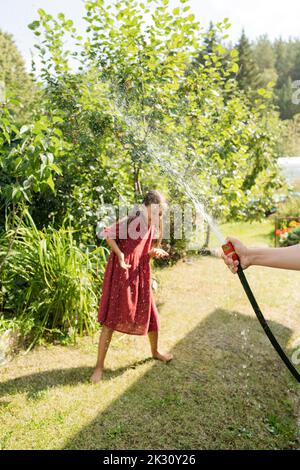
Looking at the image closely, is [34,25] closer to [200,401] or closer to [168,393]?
[168,393]

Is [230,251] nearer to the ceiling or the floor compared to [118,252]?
nearer to the ceiling

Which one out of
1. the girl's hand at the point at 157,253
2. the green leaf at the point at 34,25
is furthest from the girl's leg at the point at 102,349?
the green leaf at the point at 34,25

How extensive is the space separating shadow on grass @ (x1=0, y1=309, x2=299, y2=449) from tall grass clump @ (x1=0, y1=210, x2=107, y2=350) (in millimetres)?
536

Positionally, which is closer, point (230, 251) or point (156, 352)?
point (230, 251)

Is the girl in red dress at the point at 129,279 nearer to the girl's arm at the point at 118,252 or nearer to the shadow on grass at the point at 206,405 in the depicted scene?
the girl's arm at the point at 118,252

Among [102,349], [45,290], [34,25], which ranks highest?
[34,25]

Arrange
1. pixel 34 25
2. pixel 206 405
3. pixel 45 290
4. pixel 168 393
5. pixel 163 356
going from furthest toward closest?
1. pixel 34 25
2. pixel 45 290
3. pixel 163 356
4. pixel 168 393
5. pixel 206 405

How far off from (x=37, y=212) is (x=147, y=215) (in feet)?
6.09

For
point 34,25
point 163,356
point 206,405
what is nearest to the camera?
point 206,405

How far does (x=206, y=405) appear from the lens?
2803mm

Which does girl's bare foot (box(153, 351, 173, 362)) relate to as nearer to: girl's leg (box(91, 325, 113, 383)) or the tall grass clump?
girl's leg (box(91, 325, 113, 383))

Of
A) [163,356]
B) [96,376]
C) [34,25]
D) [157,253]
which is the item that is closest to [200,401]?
[163,356]

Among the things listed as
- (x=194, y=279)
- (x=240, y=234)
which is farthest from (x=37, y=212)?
(x=240, y=234)

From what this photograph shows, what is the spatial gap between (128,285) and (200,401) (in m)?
1.06
